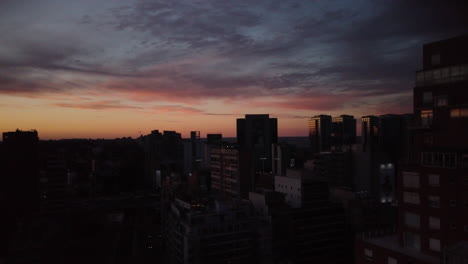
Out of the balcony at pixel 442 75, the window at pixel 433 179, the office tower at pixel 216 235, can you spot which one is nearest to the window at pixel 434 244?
the window at pixel 433 179

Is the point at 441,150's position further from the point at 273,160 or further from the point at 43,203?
the point at 273,160

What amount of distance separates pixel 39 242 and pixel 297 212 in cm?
2618

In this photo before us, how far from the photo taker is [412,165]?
1580cm

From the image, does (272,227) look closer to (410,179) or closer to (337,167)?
(410,179)

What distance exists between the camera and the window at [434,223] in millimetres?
14488

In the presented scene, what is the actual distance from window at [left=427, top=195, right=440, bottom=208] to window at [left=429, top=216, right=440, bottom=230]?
0.49 m

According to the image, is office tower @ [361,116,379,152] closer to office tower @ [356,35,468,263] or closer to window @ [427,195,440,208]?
office tower @ [356,35,468,263]

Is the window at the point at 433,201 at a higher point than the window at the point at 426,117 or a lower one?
lower

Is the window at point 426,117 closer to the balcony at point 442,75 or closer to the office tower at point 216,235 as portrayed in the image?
the balcony at point 442,75

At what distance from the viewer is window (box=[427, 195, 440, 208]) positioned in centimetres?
1461

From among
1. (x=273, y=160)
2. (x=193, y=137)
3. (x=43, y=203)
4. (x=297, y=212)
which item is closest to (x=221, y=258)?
(x=297, y=212)

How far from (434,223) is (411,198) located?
4.64 feet

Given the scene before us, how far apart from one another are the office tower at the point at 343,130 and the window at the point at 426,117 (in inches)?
4360

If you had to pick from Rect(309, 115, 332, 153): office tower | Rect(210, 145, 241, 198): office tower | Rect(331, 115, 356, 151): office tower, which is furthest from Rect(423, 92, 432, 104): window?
Rect(309, 115, 332, 153): office tower
